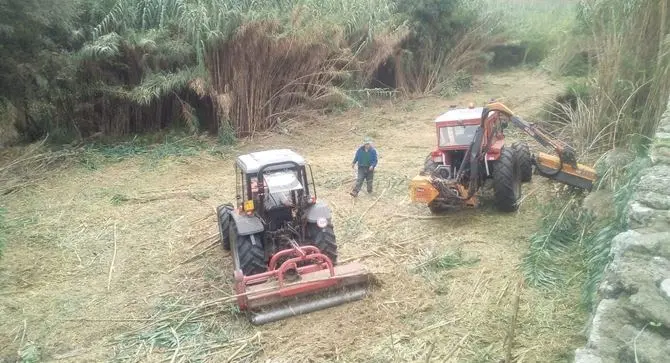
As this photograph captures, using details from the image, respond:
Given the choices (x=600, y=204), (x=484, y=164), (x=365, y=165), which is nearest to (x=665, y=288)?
(x=600, y=204)

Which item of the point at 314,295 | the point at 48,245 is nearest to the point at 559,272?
the point at 314,295

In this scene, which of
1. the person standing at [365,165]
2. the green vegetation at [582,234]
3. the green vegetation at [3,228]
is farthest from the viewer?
the person standing at [365,165]

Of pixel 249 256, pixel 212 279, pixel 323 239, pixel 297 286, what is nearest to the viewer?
pixel 297 286

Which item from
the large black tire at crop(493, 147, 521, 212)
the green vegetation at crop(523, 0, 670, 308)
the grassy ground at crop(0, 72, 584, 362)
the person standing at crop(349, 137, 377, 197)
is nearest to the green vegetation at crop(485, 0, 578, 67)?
the green vegetation at crop(523, 0, 670, 308)

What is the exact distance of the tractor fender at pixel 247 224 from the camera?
572cm

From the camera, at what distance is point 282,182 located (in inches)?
233

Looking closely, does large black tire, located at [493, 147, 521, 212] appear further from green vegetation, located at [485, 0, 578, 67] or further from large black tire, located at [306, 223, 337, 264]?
green vegetation, located at [485, 0, 578, 67]

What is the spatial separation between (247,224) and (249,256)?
1.12ft

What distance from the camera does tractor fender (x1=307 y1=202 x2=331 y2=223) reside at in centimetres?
595

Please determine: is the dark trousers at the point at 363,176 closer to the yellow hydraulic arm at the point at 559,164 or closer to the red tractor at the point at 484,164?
the red tractor at the point at 484,164

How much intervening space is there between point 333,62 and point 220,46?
2.97 metres

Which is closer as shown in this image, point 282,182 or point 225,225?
point 282,182

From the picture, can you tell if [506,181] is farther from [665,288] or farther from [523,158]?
[665,288]

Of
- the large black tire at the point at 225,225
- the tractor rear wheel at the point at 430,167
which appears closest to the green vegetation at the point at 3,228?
the large black tire at the point at 225,225
